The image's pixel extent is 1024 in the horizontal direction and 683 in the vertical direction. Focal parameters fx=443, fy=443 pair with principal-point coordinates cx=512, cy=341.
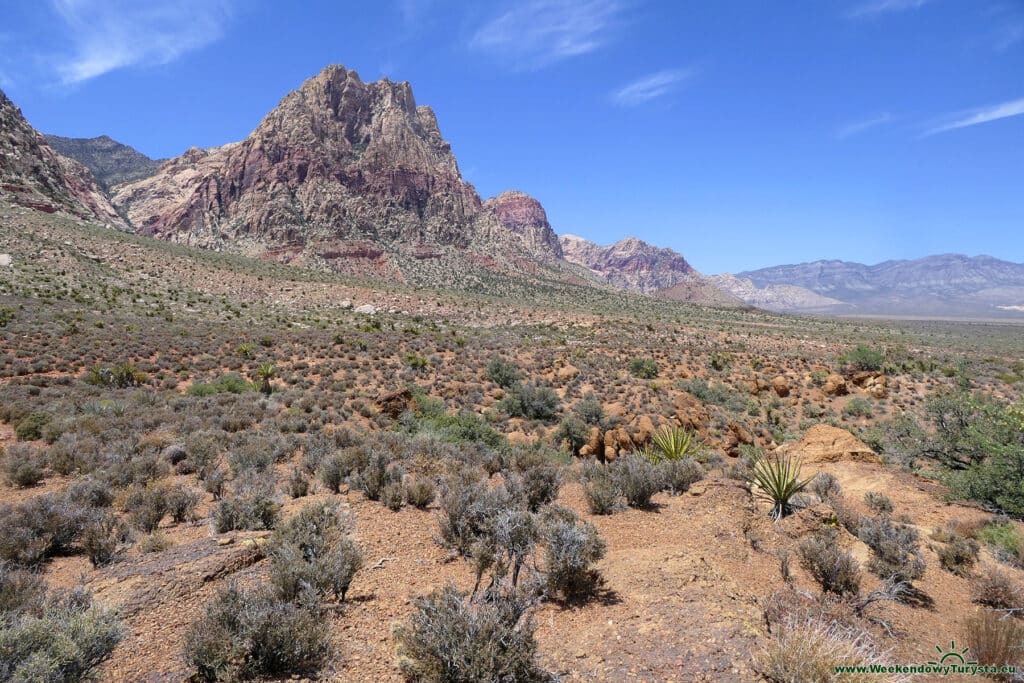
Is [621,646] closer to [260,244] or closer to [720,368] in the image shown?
[720,368]

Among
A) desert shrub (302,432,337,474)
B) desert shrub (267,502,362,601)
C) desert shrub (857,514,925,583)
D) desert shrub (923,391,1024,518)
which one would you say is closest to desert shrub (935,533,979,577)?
desert shrub (857,514,925,583)

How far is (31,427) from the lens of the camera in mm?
9945

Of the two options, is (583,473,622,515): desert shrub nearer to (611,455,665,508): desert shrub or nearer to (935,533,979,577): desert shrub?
(611,455,665,508): desert shrub

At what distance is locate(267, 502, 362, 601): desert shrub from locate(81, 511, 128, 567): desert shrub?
6.43 feet

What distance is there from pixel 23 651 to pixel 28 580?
5.67 ft

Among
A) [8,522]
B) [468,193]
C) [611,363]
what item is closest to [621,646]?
[8,522]

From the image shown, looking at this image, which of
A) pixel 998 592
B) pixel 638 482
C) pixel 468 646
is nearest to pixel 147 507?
pixel 468 646

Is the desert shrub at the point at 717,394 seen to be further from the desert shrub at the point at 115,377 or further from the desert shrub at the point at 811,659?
the desert shrub at the point at 115,377

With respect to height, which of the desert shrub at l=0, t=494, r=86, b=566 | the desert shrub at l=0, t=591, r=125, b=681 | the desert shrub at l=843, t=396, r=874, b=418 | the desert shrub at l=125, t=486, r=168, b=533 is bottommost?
the desert shrub at l=843, t=396, r=874, b=418

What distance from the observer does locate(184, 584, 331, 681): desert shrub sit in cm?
313

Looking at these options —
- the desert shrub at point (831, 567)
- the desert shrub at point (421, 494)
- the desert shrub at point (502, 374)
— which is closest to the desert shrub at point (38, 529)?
the desert shrub at point (421, 494)

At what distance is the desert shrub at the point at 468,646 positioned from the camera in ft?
9.49

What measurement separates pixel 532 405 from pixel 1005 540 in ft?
39.6

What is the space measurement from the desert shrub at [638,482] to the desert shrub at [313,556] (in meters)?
4.32
